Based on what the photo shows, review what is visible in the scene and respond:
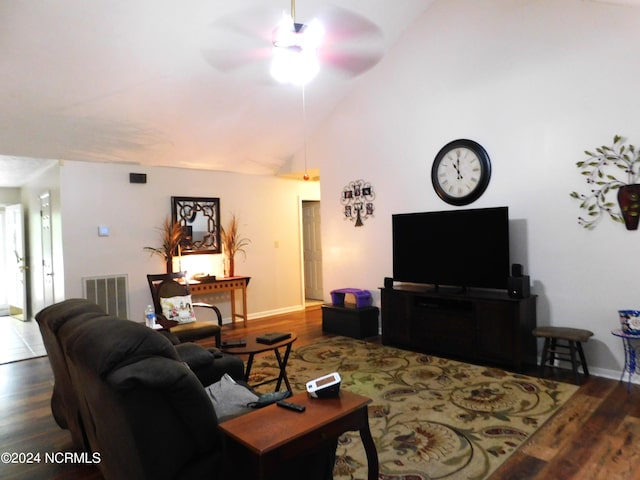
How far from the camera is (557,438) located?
2574 mm

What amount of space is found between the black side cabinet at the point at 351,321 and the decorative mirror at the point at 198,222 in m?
2.02

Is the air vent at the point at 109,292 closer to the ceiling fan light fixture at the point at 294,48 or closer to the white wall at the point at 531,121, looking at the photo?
the white wall at the point at 531,121

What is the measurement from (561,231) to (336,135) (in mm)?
3207

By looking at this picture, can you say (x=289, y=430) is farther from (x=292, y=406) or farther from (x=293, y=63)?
(x=293, y=63)

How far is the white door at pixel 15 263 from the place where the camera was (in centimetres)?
691

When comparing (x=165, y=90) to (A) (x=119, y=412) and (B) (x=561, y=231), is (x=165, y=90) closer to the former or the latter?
(A) (x=119, y=412)

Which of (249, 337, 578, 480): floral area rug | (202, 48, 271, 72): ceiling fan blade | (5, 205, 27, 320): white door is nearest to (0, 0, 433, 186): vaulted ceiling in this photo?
(202, 48, 271, 72): ceiling fan blade

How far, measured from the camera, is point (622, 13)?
350 centimetres

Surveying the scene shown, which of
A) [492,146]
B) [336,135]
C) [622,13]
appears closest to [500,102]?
[492,146]

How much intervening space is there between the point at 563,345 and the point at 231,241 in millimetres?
4468

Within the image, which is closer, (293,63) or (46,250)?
(293,63)

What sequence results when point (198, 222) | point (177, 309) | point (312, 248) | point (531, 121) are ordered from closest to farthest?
point (531, 121) → point (177, 309) → point (198, 222) → point (312, 248)

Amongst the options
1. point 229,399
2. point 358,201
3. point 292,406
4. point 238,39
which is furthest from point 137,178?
point 292,406

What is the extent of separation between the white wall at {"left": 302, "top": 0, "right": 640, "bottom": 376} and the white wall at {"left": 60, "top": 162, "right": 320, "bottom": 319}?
2.07m
